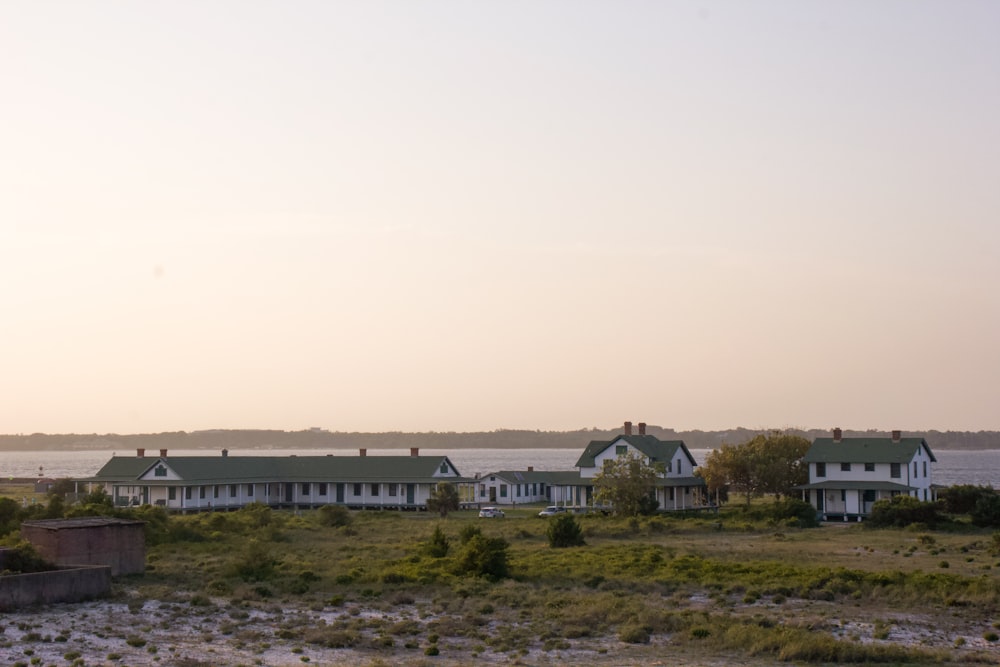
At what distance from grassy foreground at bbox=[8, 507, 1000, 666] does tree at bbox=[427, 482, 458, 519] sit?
1838 centimetres

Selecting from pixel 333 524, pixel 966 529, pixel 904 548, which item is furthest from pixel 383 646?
pixel 966 529

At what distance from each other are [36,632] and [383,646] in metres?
9.31

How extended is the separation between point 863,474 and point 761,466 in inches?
360

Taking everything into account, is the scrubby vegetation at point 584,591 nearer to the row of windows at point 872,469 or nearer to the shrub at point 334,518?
the shrub at point 334,518

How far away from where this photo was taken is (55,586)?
34.7 metres

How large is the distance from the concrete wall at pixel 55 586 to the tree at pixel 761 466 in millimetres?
55929

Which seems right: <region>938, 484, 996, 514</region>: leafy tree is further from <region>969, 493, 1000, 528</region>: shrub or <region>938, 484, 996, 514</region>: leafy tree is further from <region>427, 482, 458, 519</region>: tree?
<region>427, 482, 458, 519</region>: tree

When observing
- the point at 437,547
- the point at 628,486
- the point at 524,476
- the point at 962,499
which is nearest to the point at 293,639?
the point at 437,547

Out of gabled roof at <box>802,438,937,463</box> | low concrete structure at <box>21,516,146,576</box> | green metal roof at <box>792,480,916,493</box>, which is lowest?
low concrete structure at <box>21,516,146,576</box>

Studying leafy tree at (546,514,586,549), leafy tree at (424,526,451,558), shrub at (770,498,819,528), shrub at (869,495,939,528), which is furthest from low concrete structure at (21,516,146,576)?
shrub at (869,495,939,528)

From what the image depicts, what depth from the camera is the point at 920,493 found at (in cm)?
7444

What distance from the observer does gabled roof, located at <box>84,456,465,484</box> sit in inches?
3184

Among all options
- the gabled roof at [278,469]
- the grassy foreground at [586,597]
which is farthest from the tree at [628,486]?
the gabled roof at [278,469]

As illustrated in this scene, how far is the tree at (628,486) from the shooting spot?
72.2m
